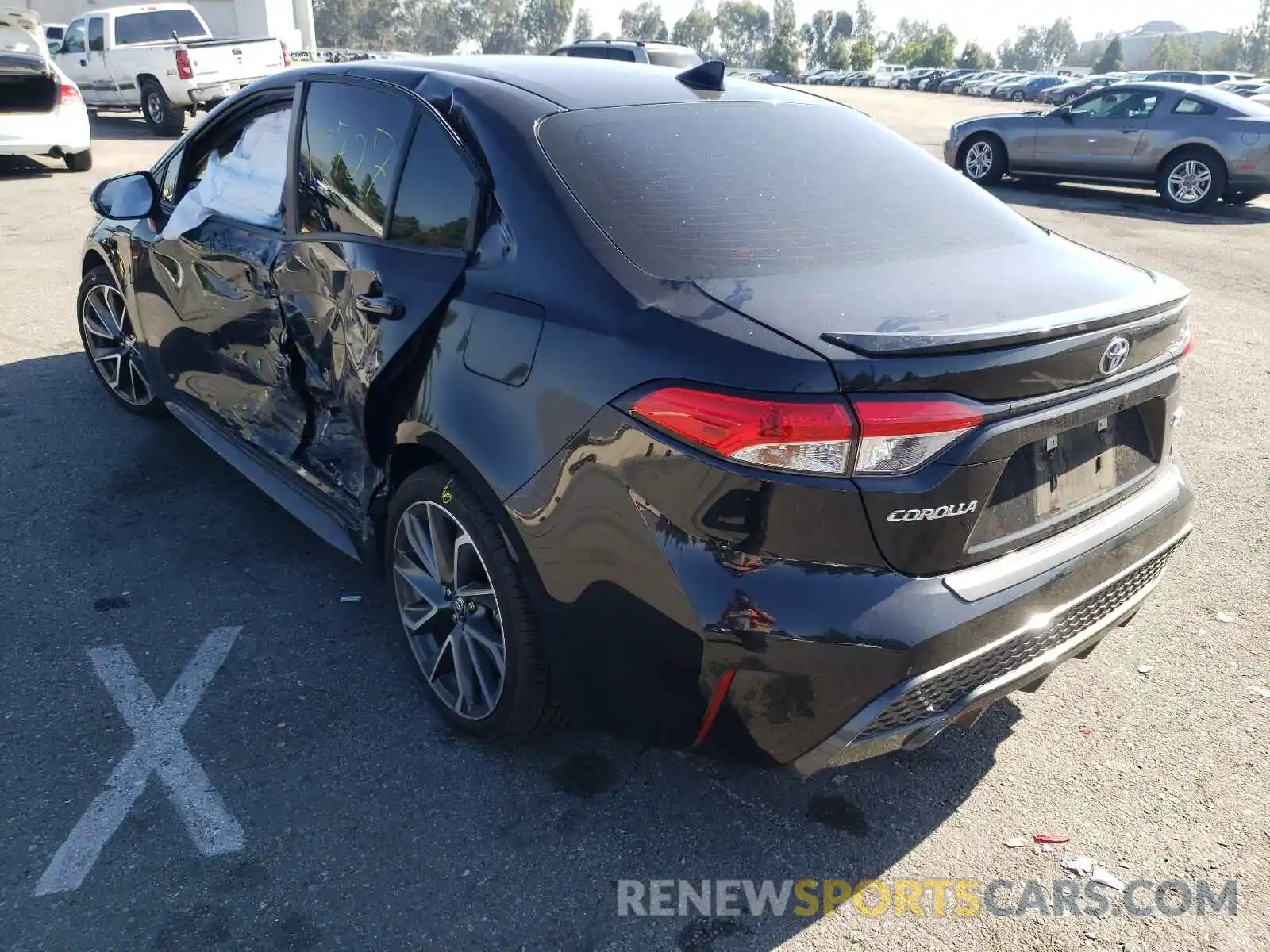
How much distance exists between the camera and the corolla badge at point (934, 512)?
200 centimetres

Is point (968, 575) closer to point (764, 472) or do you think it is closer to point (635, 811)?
point (764, 472)

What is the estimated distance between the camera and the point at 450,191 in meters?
2.71

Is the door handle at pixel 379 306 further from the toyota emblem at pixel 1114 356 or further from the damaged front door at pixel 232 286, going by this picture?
the toyota emblem at pixel 1114 356

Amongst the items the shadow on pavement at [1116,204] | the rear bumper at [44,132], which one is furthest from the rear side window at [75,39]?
the shadow on pavement at [1116,204]

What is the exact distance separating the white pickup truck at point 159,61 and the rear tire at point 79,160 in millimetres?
3049

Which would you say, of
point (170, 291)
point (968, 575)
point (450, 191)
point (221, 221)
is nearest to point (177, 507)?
point (170, 291)

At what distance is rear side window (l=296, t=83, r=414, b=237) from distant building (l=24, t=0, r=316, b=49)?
153 feet

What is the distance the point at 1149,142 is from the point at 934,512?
13.5 metres

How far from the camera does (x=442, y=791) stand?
2650mm

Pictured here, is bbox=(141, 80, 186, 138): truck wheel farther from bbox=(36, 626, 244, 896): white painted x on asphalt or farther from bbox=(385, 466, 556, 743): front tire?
bbox=(385, 466, 556, 743): front tire

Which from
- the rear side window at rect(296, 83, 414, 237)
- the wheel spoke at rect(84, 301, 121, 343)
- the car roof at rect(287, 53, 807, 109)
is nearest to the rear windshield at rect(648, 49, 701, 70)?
the wheel spoke at rect(84, 301, 121, 343)

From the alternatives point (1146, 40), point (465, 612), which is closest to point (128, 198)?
point (465, 612)

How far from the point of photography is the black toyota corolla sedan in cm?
201

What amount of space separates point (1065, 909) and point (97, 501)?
386 cm
